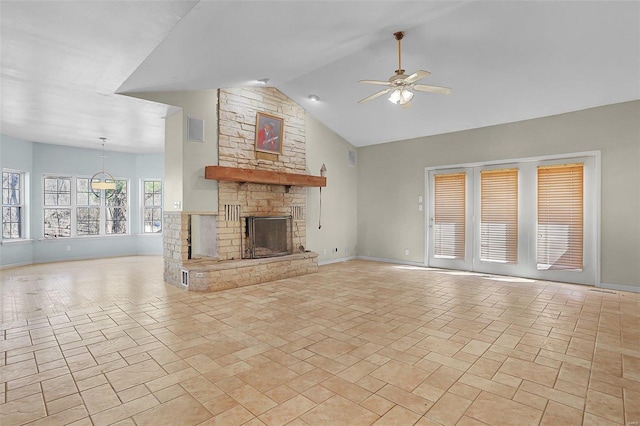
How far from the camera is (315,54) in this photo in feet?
15.3

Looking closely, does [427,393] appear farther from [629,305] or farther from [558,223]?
[558,223]

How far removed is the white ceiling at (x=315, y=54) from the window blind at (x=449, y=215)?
119 cm

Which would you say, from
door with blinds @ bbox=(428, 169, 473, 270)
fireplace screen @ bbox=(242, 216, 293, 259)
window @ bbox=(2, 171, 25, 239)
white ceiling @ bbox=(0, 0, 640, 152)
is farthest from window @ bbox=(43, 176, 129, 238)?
door with blinds @ bbox=(428, 169, 473, 270)

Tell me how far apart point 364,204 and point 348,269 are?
77.3 inches

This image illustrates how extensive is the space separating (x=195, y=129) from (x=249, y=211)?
5.36ft

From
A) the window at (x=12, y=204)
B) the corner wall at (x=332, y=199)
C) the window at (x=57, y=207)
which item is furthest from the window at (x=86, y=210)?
the corner wall at (x=332, y=199)

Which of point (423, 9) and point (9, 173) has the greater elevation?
point (423, 9)

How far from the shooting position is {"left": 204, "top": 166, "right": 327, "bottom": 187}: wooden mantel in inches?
206

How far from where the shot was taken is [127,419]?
1.95m

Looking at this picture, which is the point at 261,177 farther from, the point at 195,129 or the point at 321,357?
the point at 321,357

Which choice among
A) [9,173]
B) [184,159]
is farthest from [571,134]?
[9,173]

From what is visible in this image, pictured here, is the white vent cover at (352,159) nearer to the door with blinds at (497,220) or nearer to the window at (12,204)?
the door with blinds at (497,220)

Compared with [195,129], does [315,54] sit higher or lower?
higher

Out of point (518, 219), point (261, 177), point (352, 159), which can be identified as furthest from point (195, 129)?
point (518, 219)
